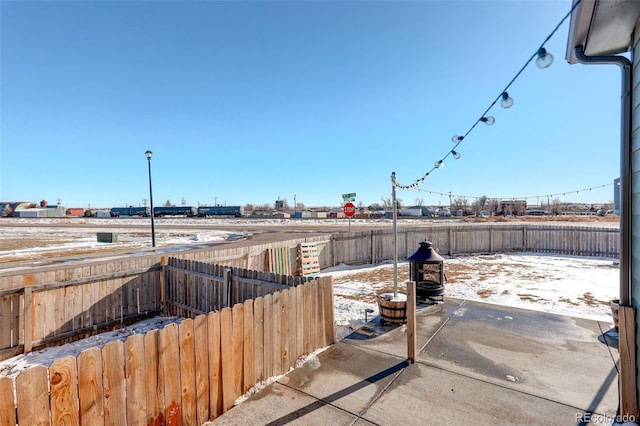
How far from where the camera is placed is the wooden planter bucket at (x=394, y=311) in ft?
19.1

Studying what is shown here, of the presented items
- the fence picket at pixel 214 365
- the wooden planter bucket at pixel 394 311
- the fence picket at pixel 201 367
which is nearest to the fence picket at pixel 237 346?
the fence picket at pixel 214 365

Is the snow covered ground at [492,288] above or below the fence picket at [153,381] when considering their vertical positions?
below

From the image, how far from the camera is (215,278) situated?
20.6ft

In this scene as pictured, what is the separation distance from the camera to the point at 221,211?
69562mm

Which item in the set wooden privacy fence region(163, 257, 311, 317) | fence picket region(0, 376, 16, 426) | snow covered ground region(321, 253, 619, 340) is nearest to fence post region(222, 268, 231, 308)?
wooden privacy fence region(163, 257, 311, 317)

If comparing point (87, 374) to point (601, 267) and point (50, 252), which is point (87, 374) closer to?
point (601, 267)

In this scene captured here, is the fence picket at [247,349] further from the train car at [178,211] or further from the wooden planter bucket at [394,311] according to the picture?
the train car at [178,211]

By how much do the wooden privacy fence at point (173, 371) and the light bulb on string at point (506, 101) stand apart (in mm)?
4186

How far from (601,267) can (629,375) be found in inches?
454

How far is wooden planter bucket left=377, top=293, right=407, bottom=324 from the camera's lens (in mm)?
5816

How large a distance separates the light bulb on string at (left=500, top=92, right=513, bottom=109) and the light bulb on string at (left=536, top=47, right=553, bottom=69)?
3.18ft

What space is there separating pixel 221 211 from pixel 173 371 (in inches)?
2745

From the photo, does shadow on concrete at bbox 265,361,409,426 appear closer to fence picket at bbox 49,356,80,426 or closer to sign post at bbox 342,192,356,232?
fence picket at bbox 49,356,80,426

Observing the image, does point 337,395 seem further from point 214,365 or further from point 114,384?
point 114,384
